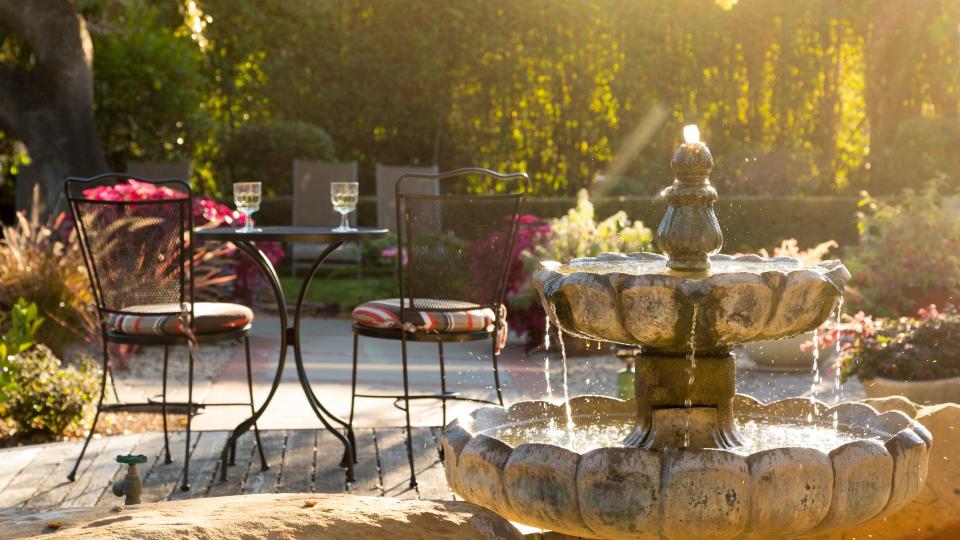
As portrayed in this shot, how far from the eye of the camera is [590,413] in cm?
325

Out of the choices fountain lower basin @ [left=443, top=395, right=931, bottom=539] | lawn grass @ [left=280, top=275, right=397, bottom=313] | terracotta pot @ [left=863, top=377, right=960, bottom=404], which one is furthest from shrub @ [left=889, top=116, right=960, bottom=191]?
fountain lower basin @ [left=443, top=395, right=931, bottom=539]

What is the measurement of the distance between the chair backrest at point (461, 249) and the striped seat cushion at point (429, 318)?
3 cm

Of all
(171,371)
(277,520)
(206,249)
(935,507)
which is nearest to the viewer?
(277,520)

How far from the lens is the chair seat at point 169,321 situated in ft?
14.0

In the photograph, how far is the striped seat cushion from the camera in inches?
170

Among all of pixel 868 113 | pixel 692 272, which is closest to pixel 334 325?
pixel 692 272

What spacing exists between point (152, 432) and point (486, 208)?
70.0 inches

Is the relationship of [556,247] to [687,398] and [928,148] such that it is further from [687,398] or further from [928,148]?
[928,148]

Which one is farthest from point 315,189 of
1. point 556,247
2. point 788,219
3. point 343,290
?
point 556,247

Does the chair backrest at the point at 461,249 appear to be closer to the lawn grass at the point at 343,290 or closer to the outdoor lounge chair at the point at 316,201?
the lawn grass at the point at 343,290

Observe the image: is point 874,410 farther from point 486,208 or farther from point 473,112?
point 473,112

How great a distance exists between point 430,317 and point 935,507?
1890 millimetres

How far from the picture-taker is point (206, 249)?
26.1 feet

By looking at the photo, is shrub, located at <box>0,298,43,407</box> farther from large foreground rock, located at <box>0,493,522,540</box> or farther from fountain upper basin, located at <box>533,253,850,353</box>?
fountain upper basin, located at <box>533,253,850,353</box>
